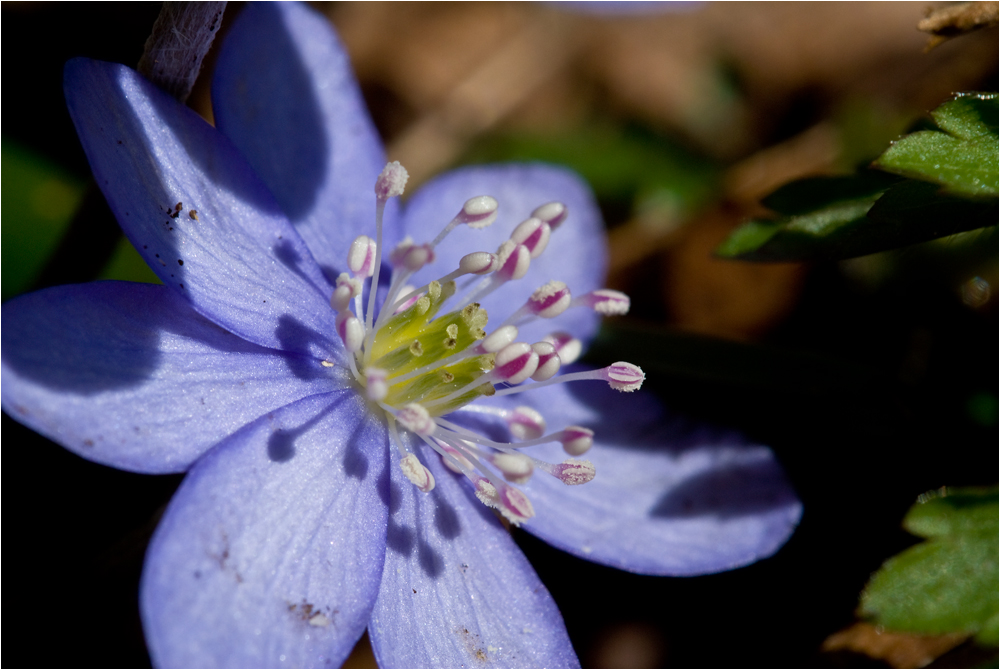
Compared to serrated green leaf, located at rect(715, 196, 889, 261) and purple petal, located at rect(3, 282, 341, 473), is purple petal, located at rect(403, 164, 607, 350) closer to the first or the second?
serrated green leaf, located at rect(715, 196, 889, 261)

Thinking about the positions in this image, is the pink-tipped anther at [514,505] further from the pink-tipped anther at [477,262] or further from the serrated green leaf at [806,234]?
the serrated green leaf at [806,234]

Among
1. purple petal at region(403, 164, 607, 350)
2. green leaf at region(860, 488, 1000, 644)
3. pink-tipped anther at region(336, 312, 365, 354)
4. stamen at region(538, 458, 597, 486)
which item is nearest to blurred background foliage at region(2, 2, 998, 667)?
green leaf at region(860, 488, 1000, 644)

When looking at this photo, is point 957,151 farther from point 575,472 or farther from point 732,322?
point 732,322

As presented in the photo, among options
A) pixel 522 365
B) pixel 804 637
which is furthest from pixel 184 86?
pixel 804 637

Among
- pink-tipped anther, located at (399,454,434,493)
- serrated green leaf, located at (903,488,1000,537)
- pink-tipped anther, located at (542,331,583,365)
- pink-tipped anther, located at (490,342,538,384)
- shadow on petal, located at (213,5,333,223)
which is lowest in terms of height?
serrated green leaf, located at (903,488,1000,537)

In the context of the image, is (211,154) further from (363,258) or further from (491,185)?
(491,185)

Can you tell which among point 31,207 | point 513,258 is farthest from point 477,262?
point 31,207
